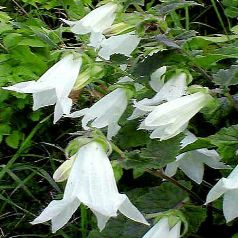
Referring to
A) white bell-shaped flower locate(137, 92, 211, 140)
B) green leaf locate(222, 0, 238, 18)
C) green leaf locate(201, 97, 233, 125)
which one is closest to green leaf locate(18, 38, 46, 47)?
green leaf locate(222, 0, 238, 18)

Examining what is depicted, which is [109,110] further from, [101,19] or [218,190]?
[218,190]

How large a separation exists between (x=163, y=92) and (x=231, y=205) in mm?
255

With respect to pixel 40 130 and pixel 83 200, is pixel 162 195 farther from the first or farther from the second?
pixel 40 130

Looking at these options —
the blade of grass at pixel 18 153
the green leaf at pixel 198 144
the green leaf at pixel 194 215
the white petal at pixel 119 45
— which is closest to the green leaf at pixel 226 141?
the green leaf at pixel 198 144

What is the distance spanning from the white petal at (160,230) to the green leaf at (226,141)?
0.16m

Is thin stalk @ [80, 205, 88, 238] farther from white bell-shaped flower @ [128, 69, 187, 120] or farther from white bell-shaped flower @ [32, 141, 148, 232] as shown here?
white bell-shaped flower @ [32, 141, 148, 232]

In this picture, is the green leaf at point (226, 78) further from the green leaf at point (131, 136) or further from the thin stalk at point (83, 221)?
the thin stalk at point (83, 221)

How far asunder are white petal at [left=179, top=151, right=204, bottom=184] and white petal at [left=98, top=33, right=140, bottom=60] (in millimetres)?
267

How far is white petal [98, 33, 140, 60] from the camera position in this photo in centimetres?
135

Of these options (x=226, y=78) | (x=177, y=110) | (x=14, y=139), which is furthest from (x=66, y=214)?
(x=14, y=139)

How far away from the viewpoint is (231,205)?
3.99ft

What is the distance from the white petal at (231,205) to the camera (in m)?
1.21

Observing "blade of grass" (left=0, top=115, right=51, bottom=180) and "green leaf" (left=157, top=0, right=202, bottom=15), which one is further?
"blade of grass" (left=0, top=115, right=51, bottom=180)

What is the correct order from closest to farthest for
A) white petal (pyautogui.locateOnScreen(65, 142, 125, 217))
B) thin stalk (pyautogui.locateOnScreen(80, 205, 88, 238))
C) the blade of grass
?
white petal (pyautogui.locateOnScreen(65, 142, 125, 217))
thin stalk (pyautogui.locateOnScreen(80, 205, 88, 238))
the blade of grass
